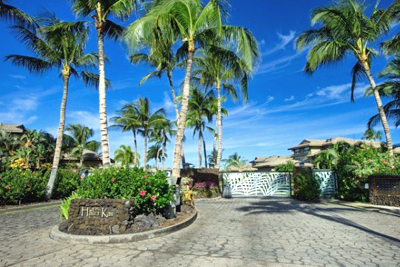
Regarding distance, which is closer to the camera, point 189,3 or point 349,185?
point 189,3

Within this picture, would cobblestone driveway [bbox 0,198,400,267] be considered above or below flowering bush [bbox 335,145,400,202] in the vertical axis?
below

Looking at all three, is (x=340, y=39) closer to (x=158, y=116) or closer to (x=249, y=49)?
(x=249, y=49)

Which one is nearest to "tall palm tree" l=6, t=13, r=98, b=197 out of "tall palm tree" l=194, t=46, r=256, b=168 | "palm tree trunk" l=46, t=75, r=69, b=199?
"palm tree trunk" l=46, t=75, r=69, b=199

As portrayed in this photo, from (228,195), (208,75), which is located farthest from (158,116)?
(228,195)

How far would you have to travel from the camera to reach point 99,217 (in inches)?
263

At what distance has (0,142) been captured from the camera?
24.6 m

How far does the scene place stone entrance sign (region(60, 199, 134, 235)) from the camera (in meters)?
6.52

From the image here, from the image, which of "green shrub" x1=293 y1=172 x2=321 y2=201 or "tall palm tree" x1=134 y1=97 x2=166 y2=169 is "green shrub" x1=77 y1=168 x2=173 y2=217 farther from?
"tall palm tree" x1=134 y1=97 x2=166 y2=169

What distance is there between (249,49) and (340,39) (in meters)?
7.42

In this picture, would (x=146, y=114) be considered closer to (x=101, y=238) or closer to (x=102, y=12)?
(x=102, y=12)

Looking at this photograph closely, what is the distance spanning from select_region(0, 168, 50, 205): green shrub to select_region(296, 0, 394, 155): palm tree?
59.3 feet

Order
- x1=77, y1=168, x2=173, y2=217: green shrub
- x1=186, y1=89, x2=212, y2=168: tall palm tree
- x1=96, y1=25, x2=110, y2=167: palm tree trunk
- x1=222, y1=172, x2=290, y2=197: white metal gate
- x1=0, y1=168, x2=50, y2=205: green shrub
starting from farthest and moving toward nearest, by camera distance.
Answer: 1. x1=186, y1=89, x2=212, y2=168: tall palm tree
2. x1=222, y1=172, x2=290, y2=197: white metal gate
3. x1=0, y1=168, x2=50, y2=205: green shrub
4. x1=96, y1=25, x2=110, y2=167: palm tree trunk
5. x1=77, y1=168, x2=173, y2=217: green shrub

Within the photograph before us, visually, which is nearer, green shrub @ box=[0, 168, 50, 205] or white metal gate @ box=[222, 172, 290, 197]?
green shrub @ box=[0, 168, 50, 205]

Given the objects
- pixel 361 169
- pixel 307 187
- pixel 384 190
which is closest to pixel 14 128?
pixel 307 187
